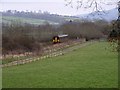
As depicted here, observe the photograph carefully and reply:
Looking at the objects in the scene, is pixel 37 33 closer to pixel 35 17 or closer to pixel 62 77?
pixel 35 17

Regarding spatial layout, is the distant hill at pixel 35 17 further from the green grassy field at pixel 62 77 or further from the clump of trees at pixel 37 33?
the green grassy field at pixel 62 77

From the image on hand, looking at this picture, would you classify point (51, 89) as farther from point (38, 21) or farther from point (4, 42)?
point (38, 21)

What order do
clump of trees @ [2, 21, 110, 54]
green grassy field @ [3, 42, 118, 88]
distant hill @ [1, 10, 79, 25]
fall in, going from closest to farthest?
green grassy field @ [3, 42, 118, 88]
clump of trees @ [2, 21, 110, 54]
distant hill @ [1, 10, 79, 25]

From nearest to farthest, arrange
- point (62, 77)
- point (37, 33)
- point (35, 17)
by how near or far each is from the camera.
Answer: point (62, 77) → point (37, 33) → point (35, 17)

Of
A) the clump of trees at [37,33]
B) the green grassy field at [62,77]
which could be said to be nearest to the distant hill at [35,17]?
the clump of trees at [37,33]

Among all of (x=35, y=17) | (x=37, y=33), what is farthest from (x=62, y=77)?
(x=35, y=17)

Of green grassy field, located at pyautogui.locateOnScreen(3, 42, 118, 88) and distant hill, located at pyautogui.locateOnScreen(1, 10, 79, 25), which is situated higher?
distant hill, located at pyautogui.locateOnScreen(1, 10, 79, 25)

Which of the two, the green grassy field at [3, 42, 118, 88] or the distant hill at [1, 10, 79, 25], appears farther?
the distant hill at [1, 10, 79, 25]

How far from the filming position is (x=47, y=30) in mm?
93062

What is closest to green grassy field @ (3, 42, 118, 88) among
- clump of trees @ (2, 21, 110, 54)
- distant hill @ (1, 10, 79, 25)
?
clump of trees @ (2, 21, 110, 54)

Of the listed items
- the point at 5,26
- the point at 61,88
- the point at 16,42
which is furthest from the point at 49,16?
the point at 61,88

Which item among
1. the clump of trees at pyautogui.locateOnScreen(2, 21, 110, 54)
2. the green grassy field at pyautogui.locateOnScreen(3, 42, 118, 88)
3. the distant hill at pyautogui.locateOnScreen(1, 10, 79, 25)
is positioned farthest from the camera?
the distant hill at pyautogui.locateOnScreen(1, 10, 79, 25)

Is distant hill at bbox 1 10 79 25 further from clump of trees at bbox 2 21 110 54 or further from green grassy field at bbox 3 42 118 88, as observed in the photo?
green grassy field at bbox 3 42 118 88

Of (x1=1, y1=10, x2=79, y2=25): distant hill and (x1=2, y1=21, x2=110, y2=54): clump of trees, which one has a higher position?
(x1=1, y1=10, x2=79, y2=25): distant hill
